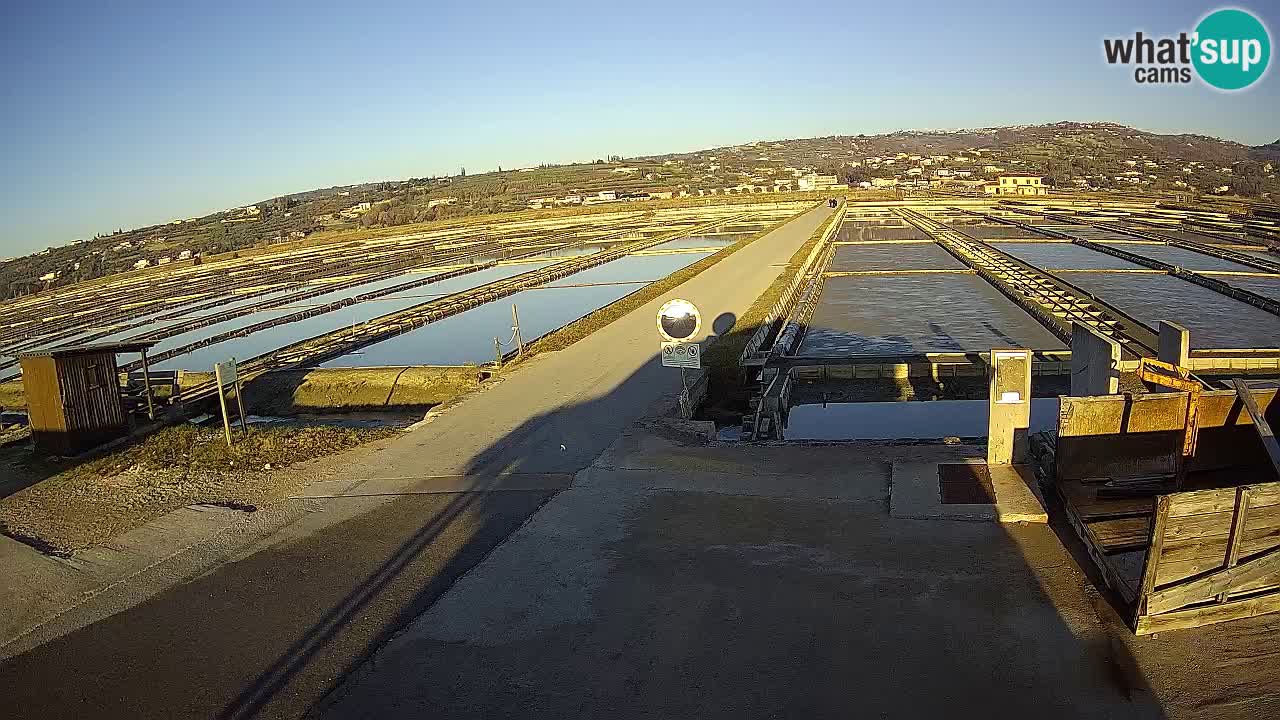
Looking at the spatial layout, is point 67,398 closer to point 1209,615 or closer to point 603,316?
point 1209,615

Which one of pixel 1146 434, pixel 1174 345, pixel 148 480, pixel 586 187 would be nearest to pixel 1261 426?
pixel 1146 434

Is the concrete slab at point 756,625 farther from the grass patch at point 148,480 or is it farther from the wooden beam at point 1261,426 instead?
the grass patch at point 148,480

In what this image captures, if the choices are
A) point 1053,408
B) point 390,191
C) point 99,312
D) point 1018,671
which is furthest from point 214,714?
point 390,191

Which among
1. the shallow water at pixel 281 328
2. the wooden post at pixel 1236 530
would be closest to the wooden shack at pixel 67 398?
the shallow water at pixel 281 328

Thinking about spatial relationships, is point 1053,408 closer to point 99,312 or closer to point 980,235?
point 99,312

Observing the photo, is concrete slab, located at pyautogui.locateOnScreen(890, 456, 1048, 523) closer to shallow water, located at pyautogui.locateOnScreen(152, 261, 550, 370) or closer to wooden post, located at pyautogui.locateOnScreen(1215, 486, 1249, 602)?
wooden post, located at pyautogui.locateOnScreen(1215, 486, 1249, 602)
